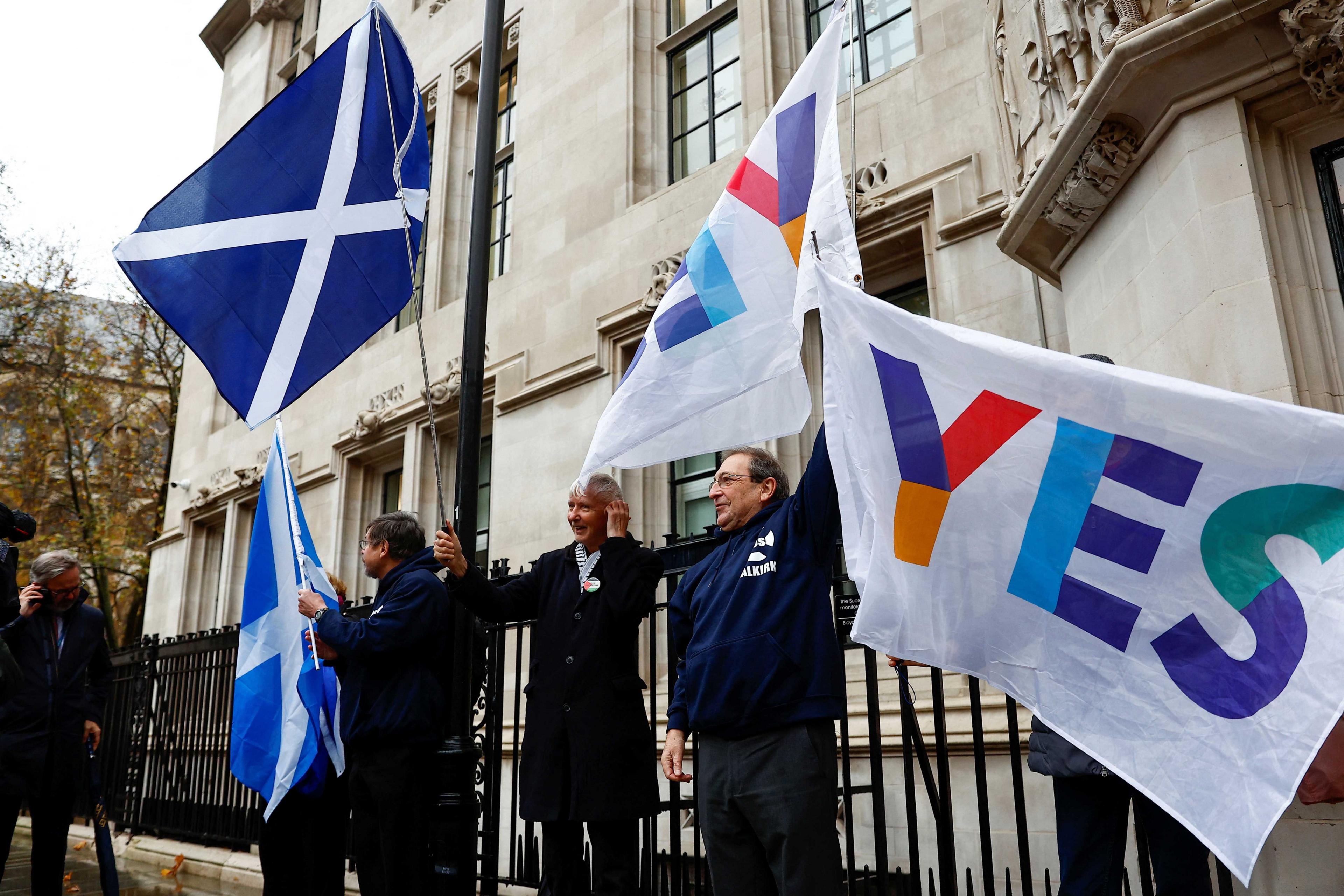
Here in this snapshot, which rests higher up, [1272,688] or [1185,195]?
[1185,195]

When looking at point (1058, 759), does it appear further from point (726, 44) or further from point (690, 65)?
point (690, 65)

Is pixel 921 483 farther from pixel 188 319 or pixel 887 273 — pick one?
pixel 887 273

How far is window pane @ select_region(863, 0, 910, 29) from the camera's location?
9.00m

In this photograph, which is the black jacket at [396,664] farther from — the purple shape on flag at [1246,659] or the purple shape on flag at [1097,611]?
the purple shape on flag at [1246,659]

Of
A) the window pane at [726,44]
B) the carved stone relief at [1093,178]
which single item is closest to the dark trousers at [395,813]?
the carved stone relief at [1093,178]

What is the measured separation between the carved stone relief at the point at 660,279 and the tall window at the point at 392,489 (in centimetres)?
643

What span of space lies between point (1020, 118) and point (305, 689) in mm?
5264

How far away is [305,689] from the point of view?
18.0 feet

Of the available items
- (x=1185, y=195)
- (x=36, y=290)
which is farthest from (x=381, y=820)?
(x=36, y=290)

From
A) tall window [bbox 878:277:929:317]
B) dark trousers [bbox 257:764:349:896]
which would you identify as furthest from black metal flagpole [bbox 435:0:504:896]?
tall window [bbox 878:277:929:317]

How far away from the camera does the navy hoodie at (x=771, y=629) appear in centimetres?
339

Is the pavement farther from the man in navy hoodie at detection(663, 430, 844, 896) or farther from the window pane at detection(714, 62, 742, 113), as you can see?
the window pane at detection(714, 62, 742, 113)

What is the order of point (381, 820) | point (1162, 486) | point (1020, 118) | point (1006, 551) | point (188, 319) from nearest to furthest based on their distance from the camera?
point (1162, 486)
point (1006, 551)
point (381, 820)
point (188, 319)
point (1020, 118)

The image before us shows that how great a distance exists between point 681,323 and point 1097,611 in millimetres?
2005
